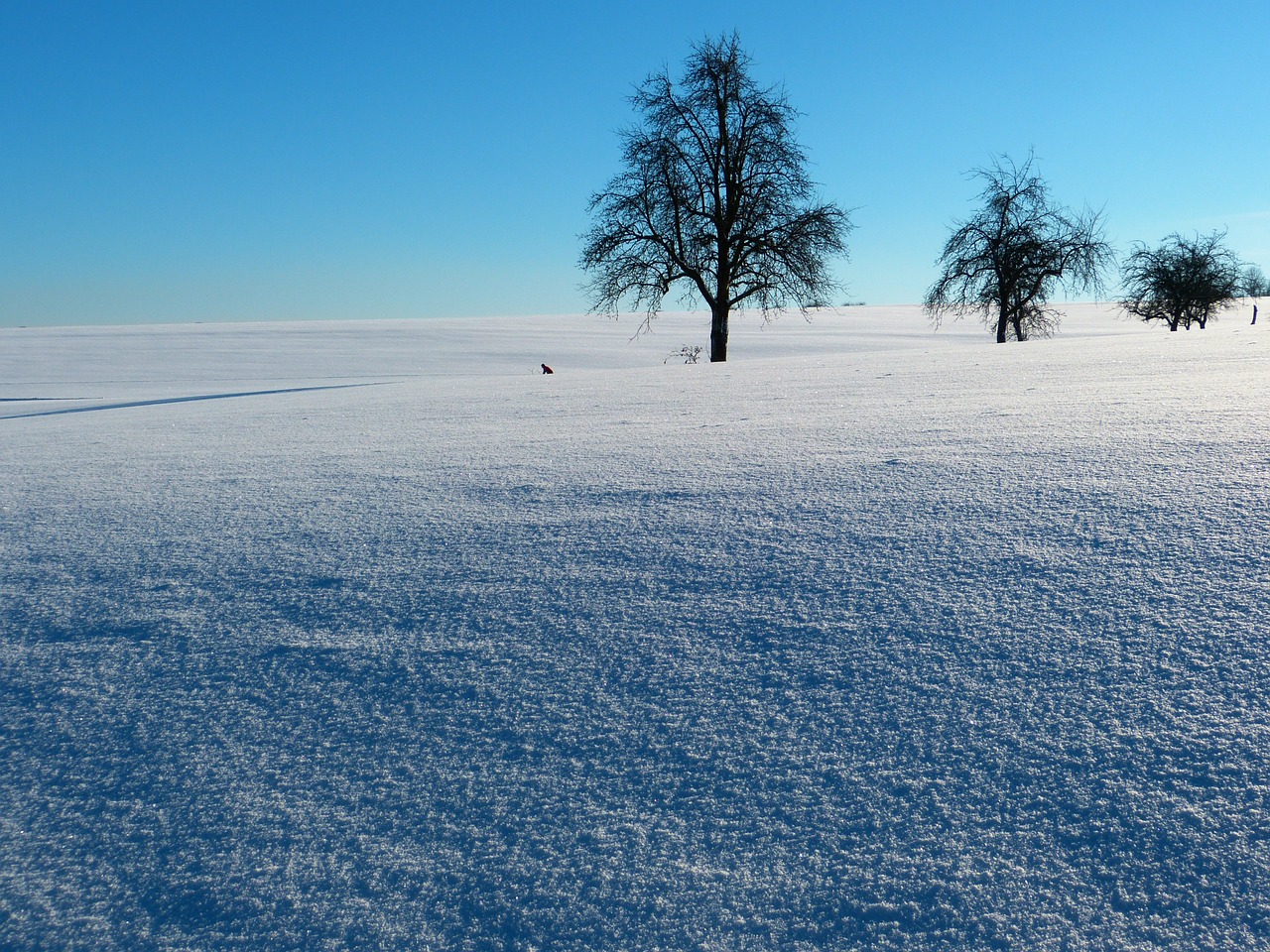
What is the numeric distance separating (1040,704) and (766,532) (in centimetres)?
117

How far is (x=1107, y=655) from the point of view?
1.98m

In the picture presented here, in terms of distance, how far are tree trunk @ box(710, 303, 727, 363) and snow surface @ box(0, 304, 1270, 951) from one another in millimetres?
13255

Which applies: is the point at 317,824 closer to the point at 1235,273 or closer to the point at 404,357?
the point at 404,357

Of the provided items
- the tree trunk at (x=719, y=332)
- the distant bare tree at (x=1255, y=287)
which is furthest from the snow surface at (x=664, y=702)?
the distant bare tree at (x=1255, y=287)

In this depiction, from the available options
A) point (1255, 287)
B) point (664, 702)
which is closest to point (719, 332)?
point (664, 702)

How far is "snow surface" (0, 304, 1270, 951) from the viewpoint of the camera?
1467 mm

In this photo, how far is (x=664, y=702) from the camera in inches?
78.3

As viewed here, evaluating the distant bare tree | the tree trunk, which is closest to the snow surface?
the tree trunk

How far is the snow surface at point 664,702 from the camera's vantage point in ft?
4.81

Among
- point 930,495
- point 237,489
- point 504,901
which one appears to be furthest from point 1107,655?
point 237,489

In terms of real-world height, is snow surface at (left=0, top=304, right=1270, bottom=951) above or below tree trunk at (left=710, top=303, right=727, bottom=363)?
below

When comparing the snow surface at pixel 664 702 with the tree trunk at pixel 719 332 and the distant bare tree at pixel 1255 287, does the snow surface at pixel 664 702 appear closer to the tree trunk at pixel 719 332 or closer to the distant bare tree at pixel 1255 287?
the tree trunk at pixel 719 332

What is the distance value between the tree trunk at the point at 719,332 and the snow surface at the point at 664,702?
1326 cm

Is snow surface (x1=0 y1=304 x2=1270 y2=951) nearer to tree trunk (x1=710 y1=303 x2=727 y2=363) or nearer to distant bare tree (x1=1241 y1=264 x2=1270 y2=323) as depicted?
tree trunk (x1=710 y1=303 x2=727 y2=363)
